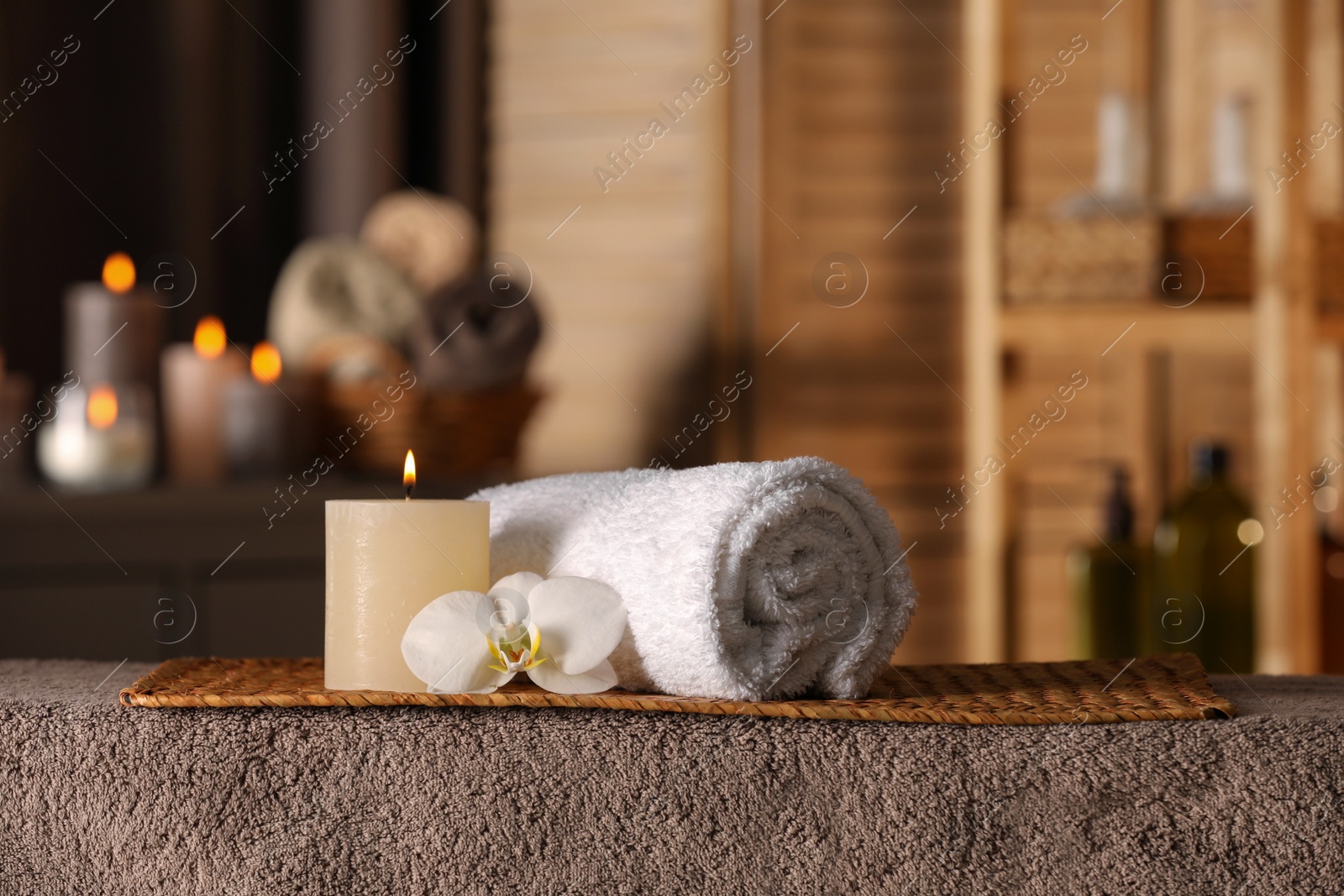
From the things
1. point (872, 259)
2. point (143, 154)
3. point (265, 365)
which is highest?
point (143, 154)

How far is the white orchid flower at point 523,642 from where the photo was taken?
1.51ft

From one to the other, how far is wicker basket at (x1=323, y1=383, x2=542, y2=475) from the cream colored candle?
90cm

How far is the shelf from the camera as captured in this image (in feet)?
4.55

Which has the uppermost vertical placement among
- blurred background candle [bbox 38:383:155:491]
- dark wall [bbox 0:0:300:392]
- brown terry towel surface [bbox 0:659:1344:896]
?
dark wall [bbox 0:0:300:392]

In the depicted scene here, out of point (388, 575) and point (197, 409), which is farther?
point (197, 409)

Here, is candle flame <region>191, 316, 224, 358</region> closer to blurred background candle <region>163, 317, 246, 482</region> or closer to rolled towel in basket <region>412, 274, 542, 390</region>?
blurred background candle <region>163, 317, 246, 482</region>

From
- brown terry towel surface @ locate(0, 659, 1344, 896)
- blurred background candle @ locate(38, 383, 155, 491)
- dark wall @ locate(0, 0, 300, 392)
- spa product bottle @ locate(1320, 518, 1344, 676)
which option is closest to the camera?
brown terry towel surface @ locate(0, 659, 1344, 896)

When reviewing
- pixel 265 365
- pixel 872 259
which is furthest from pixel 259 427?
pixel 872 259

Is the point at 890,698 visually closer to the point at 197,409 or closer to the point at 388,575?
the point at 388,575

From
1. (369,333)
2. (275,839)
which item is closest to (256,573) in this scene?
(369,333)

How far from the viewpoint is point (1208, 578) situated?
1.34 m

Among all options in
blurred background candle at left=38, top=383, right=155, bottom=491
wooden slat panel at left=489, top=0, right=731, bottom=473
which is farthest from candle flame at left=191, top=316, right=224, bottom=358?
wooden slat panel at left=489, top=0, right=731, bottom=473

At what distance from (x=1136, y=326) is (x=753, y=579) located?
3.48ft

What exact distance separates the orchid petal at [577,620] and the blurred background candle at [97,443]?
3.08 ft
